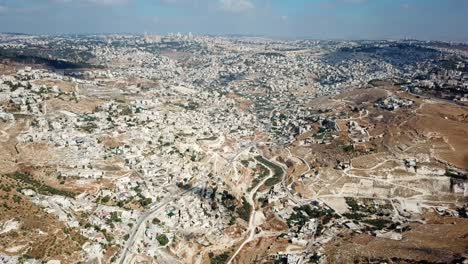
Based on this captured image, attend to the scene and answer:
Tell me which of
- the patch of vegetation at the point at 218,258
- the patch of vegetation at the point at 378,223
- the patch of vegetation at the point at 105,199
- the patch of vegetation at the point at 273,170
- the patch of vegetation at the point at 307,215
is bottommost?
the patch of vegetation at the point at 218,258

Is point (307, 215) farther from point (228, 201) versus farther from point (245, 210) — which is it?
point (228, 201)

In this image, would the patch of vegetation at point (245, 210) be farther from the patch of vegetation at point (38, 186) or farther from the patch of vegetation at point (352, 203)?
the patch of vegetation at point (38, 186)

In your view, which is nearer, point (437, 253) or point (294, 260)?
point (437, 253)

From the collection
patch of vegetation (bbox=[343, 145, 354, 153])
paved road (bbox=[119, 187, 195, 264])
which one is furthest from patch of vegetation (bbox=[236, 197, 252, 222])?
patch of vegetation (bbox=[343, 145, 354, 153])

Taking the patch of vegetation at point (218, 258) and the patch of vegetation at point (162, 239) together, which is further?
the patch of vegetation at point (162, 239)

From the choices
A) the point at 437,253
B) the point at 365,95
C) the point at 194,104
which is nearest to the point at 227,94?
the point at 194,104

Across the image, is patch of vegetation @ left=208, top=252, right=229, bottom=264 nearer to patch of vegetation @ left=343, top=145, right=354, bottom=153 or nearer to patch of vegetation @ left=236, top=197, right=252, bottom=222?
patch of vegetation @ left=236, top=197, right=252, bottom=222

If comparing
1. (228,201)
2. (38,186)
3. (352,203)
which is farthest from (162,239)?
(352,203)

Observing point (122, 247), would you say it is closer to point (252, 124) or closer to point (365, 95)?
point (252, 124)

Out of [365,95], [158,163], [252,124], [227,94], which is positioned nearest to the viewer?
[158,163]

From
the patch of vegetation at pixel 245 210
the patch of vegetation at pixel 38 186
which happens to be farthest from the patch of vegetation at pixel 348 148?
the patch of vegetation at pixel 38 186

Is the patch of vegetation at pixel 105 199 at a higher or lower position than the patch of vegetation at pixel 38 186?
lower
